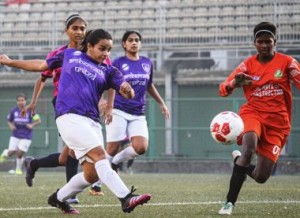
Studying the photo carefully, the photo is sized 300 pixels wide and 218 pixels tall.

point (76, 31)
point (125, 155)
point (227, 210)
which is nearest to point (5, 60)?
point (76, 31)

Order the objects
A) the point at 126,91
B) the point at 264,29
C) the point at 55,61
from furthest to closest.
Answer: the point at 264,29 < the point at 55,61 < the point at 126,91

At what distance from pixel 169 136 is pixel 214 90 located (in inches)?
81.6

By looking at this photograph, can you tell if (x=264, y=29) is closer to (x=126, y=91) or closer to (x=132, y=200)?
(x=126, y=91)

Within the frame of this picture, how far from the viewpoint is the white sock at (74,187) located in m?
8.68

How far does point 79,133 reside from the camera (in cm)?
839

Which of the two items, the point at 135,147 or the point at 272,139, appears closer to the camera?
the point at 272,139

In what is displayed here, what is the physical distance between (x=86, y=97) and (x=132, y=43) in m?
4.71

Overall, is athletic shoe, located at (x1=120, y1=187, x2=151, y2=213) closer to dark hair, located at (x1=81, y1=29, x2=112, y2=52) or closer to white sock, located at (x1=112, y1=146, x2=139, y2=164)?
dark hair, located at (x1=81, y1=29, x2=112, y2=52)

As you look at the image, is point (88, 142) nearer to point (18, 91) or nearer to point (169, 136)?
point (169, 136)

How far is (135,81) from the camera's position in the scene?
518 inches

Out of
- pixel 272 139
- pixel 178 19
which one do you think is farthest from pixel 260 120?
pixel 178 19

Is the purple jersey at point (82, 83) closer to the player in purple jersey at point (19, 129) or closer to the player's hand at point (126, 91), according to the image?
the player's hand at point (126, 91)

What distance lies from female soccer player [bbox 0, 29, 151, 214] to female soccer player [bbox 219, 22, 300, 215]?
1.33 meters

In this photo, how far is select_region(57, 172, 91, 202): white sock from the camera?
8.68 metres
